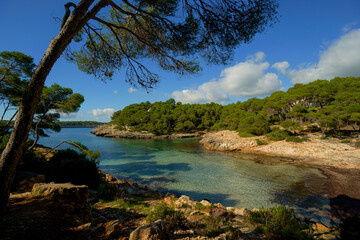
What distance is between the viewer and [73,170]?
6684 mm

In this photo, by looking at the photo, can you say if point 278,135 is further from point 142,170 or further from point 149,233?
point 149,233

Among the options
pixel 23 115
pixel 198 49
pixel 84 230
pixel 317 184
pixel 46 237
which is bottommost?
pixel 317 184

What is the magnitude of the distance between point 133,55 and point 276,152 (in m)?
17.9

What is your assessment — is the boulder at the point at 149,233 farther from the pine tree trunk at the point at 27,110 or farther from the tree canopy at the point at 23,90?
the tree canopy at the point at 23,90

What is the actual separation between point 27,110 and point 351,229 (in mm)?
5458

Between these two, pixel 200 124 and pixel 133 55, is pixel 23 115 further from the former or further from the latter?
pixel 200 124

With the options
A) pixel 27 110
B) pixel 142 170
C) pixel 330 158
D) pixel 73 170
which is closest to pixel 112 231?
pixel 27 110

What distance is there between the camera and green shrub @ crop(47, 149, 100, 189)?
20.9 ft

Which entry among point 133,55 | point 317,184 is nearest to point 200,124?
point 317,184

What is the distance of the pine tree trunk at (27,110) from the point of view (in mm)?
2152

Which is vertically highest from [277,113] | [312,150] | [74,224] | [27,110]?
[277,113]

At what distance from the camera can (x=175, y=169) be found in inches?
499

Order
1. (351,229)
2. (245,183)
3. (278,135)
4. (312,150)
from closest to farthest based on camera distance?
(351,229) < (245,183) < (312,150) < (278,135)

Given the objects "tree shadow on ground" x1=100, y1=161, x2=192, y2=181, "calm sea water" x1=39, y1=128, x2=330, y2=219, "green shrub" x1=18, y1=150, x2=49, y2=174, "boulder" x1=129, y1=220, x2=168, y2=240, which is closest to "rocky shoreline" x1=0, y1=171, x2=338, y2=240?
"boulder" x1=129, y1=220, x2=168, y2=240
